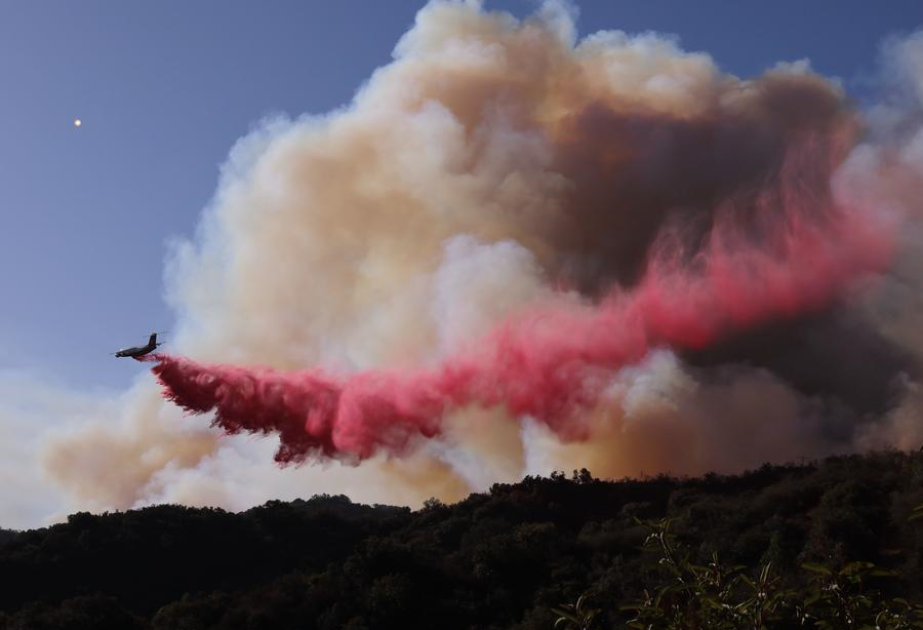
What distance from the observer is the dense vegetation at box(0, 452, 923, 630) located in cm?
5347

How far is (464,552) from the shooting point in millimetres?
64125

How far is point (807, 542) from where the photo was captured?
56.0 meters

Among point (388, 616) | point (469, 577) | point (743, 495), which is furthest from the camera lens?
point (743, 495)

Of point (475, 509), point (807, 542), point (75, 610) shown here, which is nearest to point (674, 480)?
point (475, 509)

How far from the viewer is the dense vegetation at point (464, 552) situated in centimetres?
5347

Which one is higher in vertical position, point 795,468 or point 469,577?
point 795,468

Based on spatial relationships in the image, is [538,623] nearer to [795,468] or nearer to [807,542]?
[807,542]

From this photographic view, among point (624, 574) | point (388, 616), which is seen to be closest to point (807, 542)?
point (624, 574)

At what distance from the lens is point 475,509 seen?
266ft

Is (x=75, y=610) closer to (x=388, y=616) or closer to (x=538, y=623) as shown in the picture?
(x=388, y=616)

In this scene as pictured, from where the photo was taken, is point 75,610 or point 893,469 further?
point 893,469

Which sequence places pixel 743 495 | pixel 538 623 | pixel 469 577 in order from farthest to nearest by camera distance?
pixel 743 495, pixel 469 577, pixel 538 623

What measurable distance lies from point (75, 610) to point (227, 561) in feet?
70.3

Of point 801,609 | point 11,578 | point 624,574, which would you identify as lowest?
point 801,609
